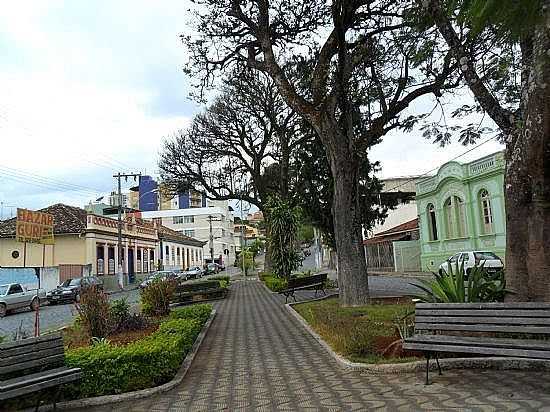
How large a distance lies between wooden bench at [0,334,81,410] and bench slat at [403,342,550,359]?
379 centimetres

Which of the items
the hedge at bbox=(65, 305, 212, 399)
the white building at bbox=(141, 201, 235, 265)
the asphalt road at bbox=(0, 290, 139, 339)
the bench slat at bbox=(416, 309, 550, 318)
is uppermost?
the white building at bbox=(141, 201, 235, 265)

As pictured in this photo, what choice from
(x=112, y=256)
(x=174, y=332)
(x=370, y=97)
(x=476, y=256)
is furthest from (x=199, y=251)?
(x=174, y=332)

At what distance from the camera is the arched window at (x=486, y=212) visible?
27.3 meters

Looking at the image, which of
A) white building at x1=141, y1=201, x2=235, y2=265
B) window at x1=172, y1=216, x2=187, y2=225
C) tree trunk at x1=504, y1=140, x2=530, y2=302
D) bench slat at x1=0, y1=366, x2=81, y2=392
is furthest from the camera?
window at x1=172, y1=216, x2=187, y2=225

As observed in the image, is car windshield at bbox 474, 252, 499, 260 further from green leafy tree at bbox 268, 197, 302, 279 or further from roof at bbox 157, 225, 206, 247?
roof at bbox 157, 225, 206, 247

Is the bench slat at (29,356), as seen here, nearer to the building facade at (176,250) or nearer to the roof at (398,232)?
the roof at (398,232)

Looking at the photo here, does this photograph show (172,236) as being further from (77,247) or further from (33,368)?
(33,368)

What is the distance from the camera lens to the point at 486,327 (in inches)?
228

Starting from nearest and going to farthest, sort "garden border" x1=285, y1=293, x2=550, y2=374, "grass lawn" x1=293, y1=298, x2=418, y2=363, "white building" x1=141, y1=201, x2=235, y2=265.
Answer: "garden border" x1=285, y1=293, x2=550, y2=374, "grass lawn" x1=293, y1=298, x2=418, y2=363, "white building" x1=141, y1=201, x2=235, y2=265

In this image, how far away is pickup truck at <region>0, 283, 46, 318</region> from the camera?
21900 millimetres

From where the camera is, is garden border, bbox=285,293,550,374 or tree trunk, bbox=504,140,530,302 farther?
tree trunk, bbox=504,140,530,302

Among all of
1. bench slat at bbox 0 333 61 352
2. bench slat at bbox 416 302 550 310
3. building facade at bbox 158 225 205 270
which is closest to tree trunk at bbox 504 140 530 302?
bench slat at bbox 416 302 550 310

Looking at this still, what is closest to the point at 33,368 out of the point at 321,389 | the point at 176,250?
the point at 321,389

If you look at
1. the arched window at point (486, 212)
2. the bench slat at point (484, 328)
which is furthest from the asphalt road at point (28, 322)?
the arched window at point (486, 212)
